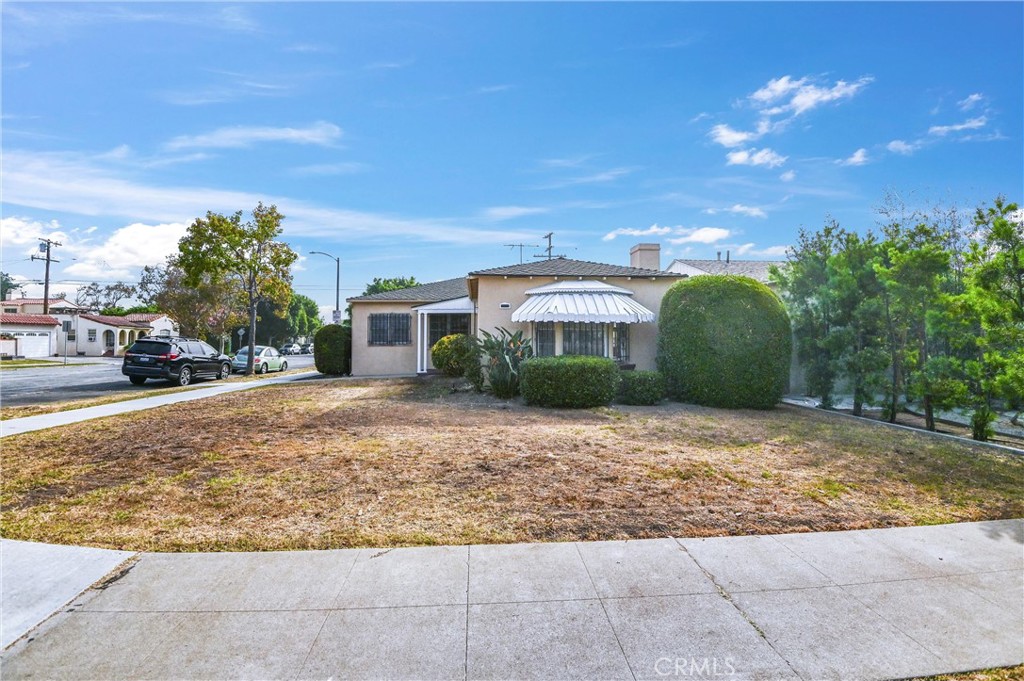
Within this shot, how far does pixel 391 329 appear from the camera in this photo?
2273 cm

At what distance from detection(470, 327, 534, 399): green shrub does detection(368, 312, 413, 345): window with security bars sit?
9.63 meters

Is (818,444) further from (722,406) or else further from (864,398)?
(864,398)

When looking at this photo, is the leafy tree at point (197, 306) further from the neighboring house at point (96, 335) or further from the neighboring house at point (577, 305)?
the neighboring house at point (577, 305)

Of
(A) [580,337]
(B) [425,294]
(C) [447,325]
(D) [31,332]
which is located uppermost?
(B) [425,294]

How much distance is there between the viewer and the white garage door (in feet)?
144

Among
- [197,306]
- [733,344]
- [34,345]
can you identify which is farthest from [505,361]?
[34,345]

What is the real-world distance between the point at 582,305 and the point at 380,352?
37.7ft

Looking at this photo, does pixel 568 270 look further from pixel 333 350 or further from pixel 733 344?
pixel 333 350

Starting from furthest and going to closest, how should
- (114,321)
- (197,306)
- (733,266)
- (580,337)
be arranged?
(114,321)
(197,306)
(733,266)
(580,337)

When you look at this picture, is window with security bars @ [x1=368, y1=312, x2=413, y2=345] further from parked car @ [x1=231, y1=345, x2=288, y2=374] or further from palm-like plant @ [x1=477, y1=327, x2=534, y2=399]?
palm-like plant @ [x1=477, y1=327, x2=534, y2=399]

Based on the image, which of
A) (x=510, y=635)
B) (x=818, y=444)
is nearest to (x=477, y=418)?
(x=818, y=444)

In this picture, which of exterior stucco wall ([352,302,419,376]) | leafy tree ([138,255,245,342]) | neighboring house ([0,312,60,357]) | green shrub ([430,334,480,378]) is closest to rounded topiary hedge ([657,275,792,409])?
green shrub ([430,334,480,378])

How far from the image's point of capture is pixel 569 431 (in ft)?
29.6

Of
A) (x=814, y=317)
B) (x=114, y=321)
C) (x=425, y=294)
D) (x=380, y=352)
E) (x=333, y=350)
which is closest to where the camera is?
(x=814, y=317)
